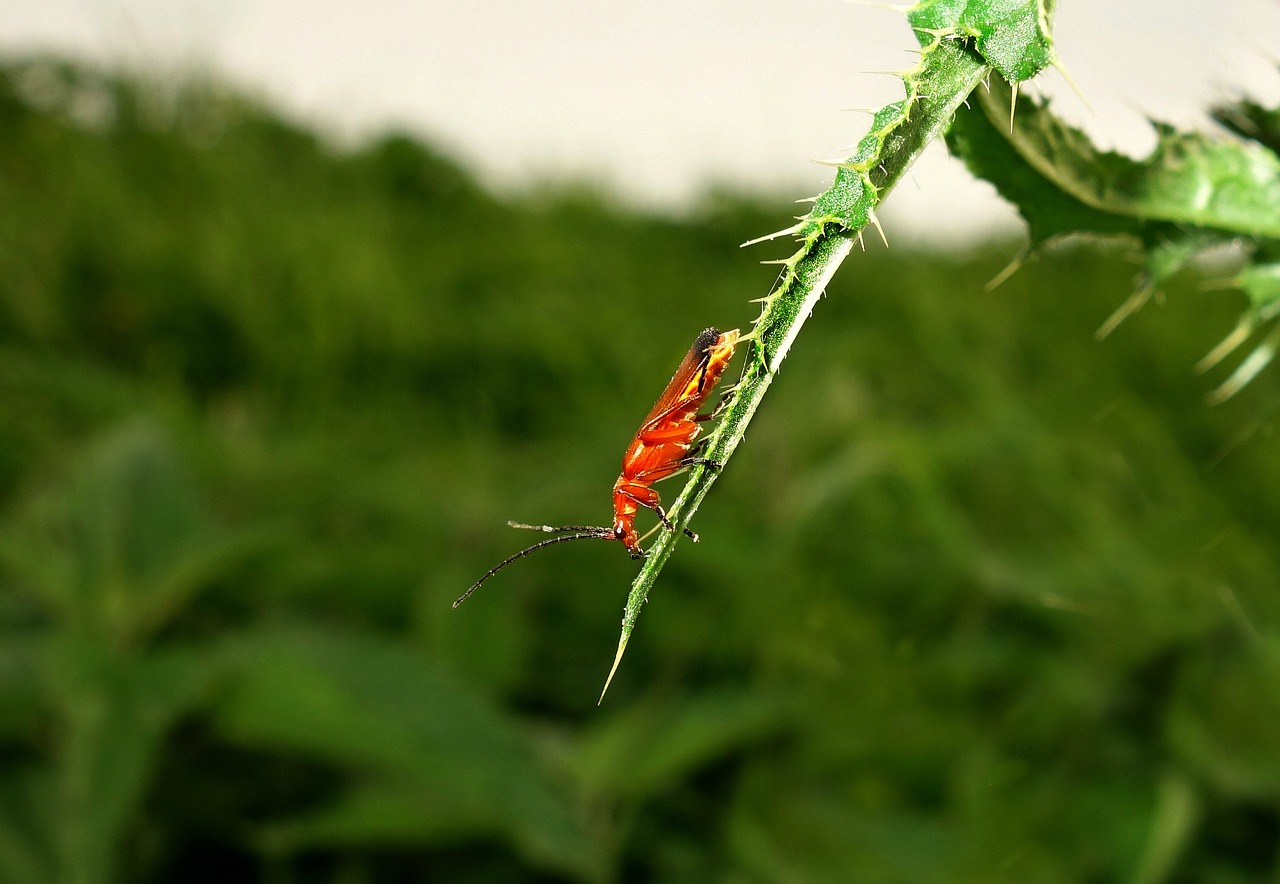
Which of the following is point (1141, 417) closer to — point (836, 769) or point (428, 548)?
point (836, 769)

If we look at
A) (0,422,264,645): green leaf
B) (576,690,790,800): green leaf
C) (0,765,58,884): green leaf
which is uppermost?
(0,422,264,645): green leaf

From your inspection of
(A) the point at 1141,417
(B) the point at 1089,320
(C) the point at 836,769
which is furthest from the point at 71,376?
(B) the point at 1089,320

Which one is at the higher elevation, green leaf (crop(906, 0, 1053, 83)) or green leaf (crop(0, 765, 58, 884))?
green leaf (crop(906, 0, 1053, 83))

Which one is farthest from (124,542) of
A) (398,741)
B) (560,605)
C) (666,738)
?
(666,738)

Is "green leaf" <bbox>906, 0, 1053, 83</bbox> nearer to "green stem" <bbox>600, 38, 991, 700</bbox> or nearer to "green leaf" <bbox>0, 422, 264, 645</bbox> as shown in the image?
"green stem" <bbox>600, 38, 991, 700</bbox>

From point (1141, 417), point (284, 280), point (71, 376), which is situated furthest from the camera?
point (284, 280)

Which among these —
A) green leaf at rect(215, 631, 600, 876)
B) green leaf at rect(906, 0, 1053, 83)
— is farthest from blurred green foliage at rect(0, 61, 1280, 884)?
green leaf at rect(906, 0, 1053, 83)

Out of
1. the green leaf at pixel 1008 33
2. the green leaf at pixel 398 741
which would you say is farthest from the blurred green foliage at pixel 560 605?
the green leaf at pixel 1008 33

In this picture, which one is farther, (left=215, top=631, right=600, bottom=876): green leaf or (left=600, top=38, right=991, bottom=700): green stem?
(left=215, top=631, right=600, bottom=876): green leaf

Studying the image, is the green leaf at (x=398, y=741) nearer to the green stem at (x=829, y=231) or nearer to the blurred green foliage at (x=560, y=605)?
the blurred green foliage at (x=560, y=605)
